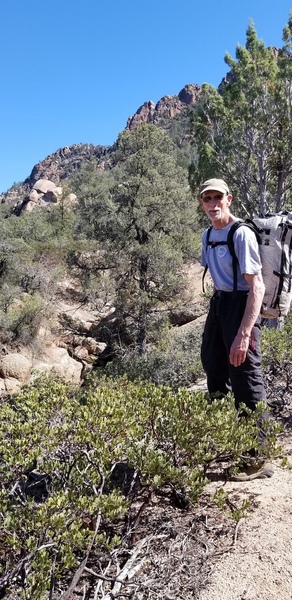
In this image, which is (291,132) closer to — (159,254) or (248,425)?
(159,254)

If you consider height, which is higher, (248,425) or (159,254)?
(159,254)

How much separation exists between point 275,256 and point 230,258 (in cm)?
28

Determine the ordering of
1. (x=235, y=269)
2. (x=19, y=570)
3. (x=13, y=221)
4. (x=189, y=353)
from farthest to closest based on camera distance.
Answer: (x=13, y=221) → (x=189, y=353) → (x=235, y=269) → (x=19, y=570)

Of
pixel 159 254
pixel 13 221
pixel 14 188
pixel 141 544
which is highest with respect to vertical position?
pixel 14 188

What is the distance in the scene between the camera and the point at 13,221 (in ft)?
118

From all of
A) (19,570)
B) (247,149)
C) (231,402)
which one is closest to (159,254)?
(247,149)

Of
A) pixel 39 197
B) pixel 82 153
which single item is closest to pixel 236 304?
pixel 39 197

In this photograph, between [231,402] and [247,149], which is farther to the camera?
[247,149]

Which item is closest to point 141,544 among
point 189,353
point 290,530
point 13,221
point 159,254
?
point 290,530

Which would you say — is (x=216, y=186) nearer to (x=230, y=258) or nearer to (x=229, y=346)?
(x=230, y=258)

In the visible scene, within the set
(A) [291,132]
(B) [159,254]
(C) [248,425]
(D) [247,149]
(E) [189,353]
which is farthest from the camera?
(B) [159,254]

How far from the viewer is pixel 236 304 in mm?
2717

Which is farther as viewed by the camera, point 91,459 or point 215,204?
point 215,204

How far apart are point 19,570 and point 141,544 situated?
559mm
